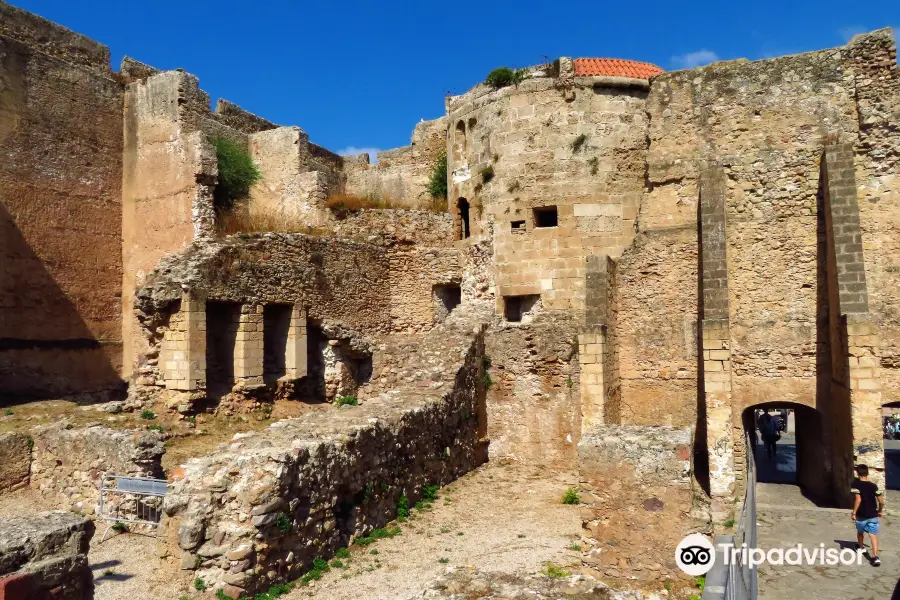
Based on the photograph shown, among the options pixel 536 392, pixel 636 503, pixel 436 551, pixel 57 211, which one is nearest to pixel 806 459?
pixel 536 392

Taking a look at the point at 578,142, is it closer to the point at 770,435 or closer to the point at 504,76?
the point at 504,76

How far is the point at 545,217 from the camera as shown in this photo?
14.3 meters

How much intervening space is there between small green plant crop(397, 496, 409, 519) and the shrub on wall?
11.0 m

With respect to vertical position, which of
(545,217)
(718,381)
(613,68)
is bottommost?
(718,381)

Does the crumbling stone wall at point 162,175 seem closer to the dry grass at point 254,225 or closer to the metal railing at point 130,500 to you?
the dry grass at point 254,225

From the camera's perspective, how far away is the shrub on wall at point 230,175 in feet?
59.9

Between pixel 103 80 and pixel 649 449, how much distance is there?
16.5 m

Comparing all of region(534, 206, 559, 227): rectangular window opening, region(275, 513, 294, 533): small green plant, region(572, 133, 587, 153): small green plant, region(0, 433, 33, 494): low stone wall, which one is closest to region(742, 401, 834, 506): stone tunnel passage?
region(534, 206, 559, 227): rectangular window opening

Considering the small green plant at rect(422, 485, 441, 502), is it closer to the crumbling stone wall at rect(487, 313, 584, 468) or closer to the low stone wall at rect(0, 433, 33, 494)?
the crumbling stone wall at rect(487, 313, 584, 468)

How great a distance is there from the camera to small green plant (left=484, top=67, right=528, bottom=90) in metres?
15.5

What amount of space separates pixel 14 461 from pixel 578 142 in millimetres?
11503

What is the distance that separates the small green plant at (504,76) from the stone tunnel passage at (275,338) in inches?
278

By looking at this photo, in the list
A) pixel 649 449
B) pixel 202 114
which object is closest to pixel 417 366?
pixel 649 449

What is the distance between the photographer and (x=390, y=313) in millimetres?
16469
